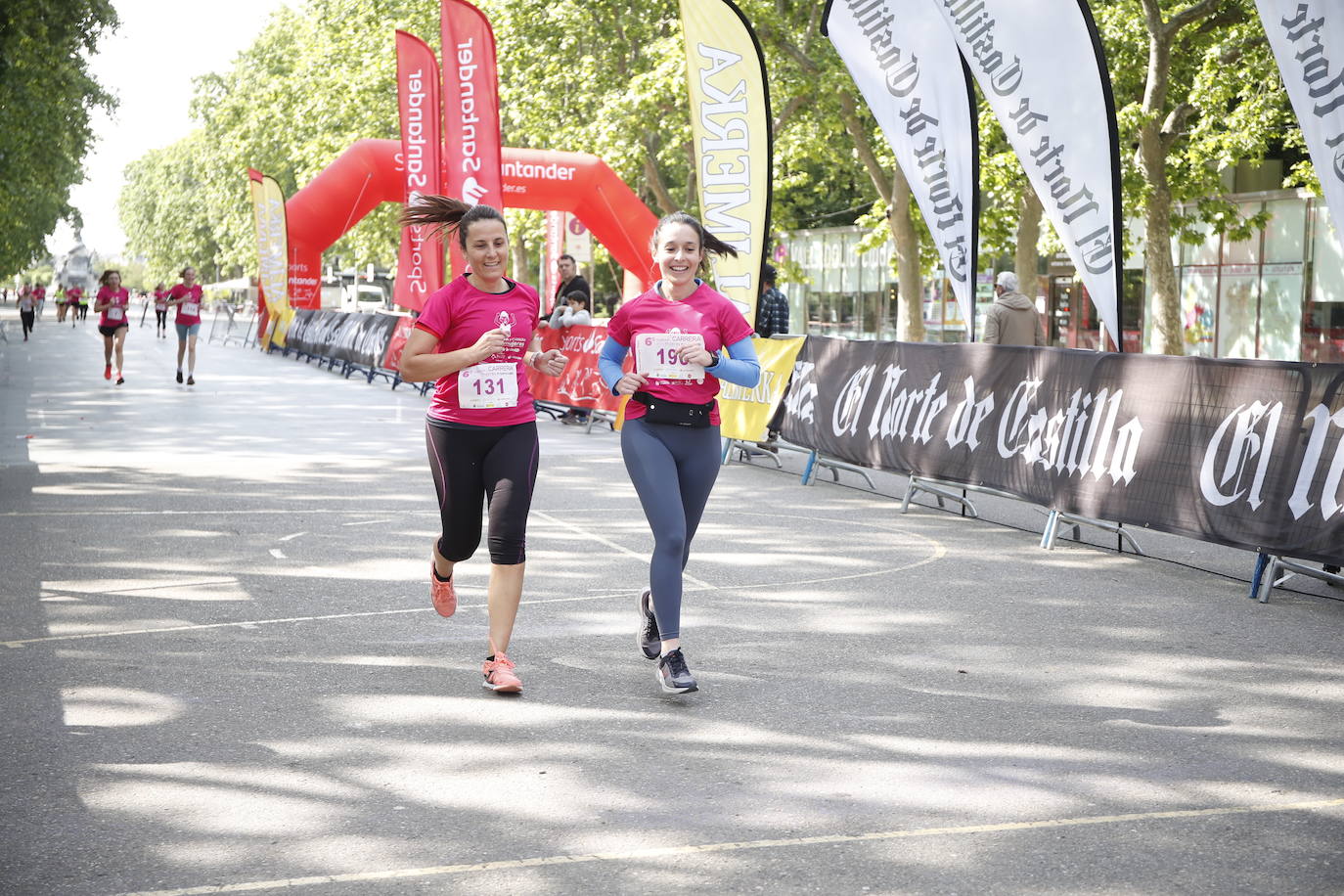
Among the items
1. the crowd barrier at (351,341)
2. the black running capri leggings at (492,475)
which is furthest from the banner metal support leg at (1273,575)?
the crowd barrier at (351,341)

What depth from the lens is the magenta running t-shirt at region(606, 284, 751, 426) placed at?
6.14 m

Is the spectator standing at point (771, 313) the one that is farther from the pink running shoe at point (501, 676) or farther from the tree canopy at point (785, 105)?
the pink running shoe at point (501, 676)

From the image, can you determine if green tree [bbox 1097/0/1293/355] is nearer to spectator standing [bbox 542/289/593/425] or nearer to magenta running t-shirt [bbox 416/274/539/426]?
spectator standing [bbox 542/289/593/425]

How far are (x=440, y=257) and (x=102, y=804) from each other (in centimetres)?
1713

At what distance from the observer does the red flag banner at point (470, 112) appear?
19.6 metres

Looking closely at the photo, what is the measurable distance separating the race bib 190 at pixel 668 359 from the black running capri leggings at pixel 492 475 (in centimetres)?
54

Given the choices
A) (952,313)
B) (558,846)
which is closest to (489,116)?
(558,846)

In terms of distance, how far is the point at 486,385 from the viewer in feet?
19.9

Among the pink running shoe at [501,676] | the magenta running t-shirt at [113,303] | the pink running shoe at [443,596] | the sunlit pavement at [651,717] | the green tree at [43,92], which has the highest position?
the green tree at [43,92]

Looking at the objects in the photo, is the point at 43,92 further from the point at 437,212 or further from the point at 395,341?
the point at 437,212

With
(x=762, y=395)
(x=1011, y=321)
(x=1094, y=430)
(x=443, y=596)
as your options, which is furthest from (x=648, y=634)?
(x=762, y=395)

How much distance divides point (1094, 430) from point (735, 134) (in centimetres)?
624

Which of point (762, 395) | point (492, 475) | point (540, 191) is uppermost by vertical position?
point (540, 191)

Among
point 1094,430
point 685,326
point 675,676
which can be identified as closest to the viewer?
point 675,676
